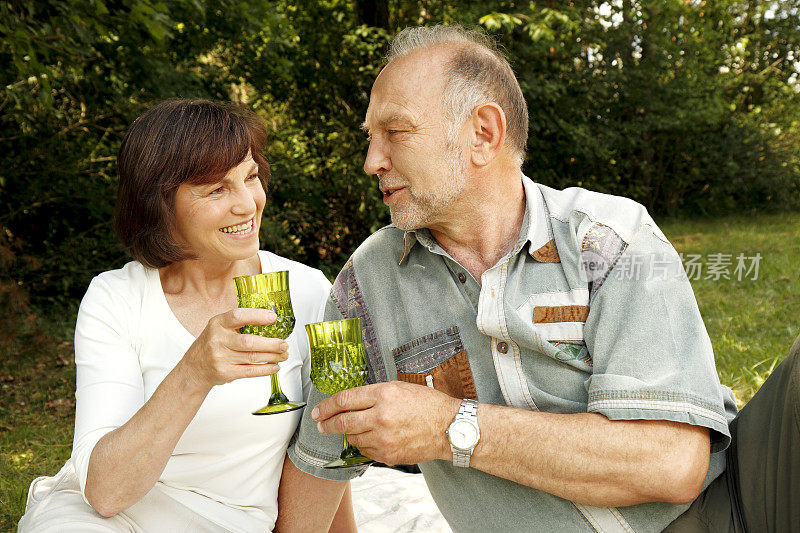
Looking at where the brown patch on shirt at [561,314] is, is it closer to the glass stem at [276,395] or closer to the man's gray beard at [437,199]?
the man's gray beard at [437,199]

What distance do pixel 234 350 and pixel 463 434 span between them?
622 mm

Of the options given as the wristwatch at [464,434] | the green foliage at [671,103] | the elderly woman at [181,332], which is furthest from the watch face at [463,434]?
the green foliage at [671,103]

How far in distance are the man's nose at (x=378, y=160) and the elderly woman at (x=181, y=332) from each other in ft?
1.51

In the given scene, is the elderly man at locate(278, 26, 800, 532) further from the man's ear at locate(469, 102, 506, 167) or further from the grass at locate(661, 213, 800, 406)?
the grass at locate(661, 213, 800, 406)

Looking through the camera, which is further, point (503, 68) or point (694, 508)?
point (503, 68)

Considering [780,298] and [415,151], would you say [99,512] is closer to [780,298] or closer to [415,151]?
[415,151]

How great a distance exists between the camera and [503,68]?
2.38 meters

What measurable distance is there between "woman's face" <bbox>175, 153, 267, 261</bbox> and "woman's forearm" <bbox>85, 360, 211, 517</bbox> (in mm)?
614

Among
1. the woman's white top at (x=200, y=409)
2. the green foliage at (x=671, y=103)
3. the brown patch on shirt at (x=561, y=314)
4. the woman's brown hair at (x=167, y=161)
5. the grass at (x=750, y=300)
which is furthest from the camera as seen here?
the green foliage at (x=671, y=103)

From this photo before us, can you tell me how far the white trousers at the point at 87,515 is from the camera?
81.0 inches

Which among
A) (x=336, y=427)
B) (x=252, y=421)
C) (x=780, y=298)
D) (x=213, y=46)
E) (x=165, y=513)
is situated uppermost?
(x=213, y=46)

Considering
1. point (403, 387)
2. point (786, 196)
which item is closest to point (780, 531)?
point (403, 387)

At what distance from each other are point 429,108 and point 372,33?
27.4ft

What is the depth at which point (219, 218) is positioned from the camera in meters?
2.39
